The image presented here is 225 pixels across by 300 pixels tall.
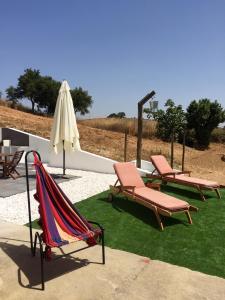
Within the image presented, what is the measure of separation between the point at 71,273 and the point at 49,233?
0.63 m

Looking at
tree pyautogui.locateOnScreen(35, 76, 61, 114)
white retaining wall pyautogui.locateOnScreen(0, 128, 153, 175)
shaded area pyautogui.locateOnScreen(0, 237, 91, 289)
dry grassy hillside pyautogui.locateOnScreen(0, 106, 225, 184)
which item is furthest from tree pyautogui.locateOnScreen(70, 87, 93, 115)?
shaded area pyautogui.locateOnScreen(0, 237, 91, 289)

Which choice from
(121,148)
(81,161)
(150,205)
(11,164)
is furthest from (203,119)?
(150,205)

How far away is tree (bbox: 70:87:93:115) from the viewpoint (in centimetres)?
5047

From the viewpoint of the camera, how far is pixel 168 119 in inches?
1003

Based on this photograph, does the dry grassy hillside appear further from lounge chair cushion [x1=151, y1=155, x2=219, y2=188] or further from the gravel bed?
lounge chair cushion [x1=151, y1=155, x2=219, y2=188]

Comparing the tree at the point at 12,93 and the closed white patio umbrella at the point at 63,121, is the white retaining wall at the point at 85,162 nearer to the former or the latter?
the closed white patio umbrella at the point at 63,121

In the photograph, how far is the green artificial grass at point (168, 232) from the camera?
4.96m

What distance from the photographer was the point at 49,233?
416cm

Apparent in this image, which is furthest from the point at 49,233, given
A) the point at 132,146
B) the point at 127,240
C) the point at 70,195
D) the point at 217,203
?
the point at 132,146

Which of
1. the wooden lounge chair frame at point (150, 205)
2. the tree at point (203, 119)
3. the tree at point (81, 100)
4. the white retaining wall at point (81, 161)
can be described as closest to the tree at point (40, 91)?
the tree at point (81, 100)

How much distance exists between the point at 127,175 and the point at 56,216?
3.74 meters

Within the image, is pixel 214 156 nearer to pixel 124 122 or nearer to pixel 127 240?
pixel 124 122

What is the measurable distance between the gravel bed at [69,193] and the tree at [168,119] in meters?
14.6

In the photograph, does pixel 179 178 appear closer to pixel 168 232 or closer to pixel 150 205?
pixel 150 205
